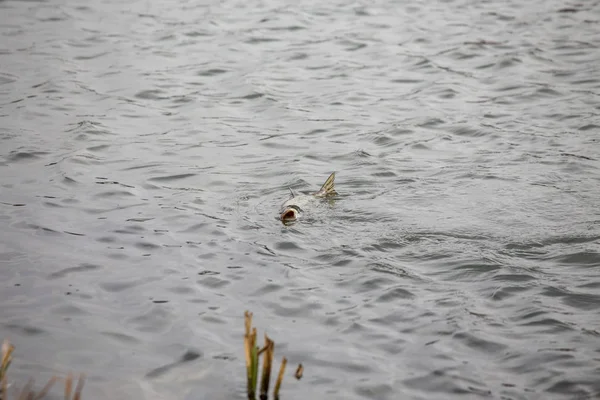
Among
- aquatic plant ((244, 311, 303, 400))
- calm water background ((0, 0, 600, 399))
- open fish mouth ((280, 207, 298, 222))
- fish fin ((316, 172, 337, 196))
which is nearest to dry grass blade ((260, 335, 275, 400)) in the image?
aquatic plant ((244, 311, 303, 400))

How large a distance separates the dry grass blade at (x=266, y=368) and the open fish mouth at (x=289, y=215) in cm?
282

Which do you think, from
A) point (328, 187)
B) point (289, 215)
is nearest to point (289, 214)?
point (289, 215)

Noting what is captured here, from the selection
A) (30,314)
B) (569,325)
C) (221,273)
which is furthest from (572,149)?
(30,314)

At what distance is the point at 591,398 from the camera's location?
5039 mm

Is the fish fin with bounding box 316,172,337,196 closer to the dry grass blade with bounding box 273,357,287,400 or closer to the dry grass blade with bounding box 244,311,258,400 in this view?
the dry grass blade with bounding box 273,357,287,400

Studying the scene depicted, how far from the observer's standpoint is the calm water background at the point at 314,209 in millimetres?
5559

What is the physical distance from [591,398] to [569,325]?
0.97 metres

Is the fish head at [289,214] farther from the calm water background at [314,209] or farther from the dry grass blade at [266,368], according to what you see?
the dry grass blade at [266,368]

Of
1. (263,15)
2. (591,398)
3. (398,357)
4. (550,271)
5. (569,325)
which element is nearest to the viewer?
(591,398)

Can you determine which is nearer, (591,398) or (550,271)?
(591,398)

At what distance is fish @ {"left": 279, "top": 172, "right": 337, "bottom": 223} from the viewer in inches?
302

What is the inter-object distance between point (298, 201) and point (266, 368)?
10.7ft

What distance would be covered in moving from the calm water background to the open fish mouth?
0.48 ft

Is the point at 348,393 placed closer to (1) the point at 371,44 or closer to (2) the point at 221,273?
(2) the point at 221,273
